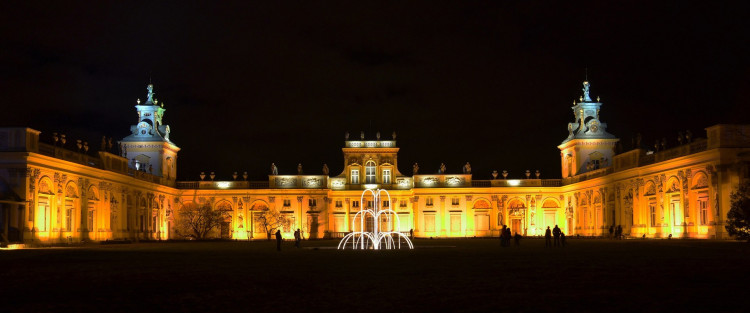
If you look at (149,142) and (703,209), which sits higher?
(149,142)

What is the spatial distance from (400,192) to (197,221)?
22.9 m

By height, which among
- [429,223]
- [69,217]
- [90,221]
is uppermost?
[69,217]

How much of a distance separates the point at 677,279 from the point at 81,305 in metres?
11.9

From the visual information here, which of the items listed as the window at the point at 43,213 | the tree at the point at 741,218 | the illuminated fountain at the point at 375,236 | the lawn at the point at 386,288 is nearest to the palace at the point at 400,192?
the window at the point at 43,213

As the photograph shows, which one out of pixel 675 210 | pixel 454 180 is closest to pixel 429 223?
pixel 454 180

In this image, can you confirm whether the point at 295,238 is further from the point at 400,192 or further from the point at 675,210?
the point at 400,192

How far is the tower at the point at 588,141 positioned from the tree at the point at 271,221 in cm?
3081

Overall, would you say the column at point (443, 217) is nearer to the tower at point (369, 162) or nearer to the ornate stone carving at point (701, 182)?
the tower at point (369, 162)

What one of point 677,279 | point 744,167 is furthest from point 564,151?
point 677,279

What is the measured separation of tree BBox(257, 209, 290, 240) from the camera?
81812 mm

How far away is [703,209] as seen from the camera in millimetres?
50594

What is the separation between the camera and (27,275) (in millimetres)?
19125

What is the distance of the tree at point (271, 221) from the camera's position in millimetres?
81812

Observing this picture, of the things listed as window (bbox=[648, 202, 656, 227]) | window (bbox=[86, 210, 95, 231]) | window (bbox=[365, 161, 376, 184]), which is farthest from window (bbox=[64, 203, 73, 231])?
window (bbox=[648, 202, 656, 227])
